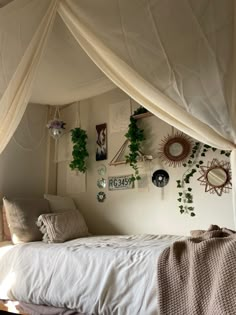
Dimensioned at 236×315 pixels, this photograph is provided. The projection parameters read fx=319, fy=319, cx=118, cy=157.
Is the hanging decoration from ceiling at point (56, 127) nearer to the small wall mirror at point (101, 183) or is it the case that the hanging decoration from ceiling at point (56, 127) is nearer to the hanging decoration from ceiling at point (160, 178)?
the small wall mirror at point (101, 183)

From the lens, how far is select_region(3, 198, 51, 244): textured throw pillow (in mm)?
2543

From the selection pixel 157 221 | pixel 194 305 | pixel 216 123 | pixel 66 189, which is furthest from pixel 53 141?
pixel 194 305

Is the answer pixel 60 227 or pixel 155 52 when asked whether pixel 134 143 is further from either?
pixel 155 52

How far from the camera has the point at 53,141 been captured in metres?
3.63

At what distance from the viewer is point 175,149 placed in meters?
2.82

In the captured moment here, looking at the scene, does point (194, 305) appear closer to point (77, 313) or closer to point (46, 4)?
point (77, 313)

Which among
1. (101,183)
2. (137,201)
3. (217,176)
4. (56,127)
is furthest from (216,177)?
(56,127)

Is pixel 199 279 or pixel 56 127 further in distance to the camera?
pixel 56 127

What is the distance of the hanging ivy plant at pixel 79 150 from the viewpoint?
3320mm

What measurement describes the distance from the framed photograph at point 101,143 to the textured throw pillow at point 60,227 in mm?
698

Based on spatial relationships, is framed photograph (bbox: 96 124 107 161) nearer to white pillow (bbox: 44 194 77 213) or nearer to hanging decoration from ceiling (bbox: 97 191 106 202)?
hanging decoration from ceiling (bbox: 97 191 106 202)

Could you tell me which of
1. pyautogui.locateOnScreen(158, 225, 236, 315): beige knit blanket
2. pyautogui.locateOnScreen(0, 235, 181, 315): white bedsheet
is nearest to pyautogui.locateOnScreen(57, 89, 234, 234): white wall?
pyautogui.locateOnScreen(0, 235, 181, 315): white bedsheet

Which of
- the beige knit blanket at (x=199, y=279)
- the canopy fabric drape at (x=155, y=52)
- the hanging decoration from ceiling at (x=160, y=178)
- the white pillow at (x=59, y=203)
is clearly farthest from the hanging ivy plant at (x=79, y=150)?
the beige knit blanket at (x=199, y=279)

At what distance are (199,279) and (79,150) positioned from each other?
2.23 m
